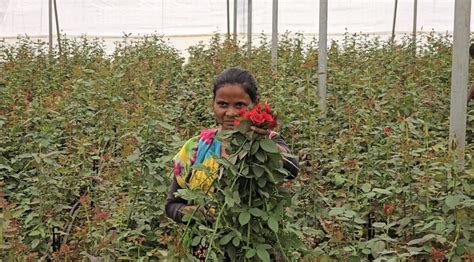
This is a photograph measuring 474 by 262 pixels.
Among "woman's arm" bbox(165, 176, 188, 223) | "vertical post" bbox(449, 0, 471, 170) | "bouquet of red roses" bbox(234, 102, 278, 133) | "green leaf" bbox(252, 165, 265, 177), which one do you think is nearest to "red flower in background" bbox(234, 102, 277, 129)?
"bouquet of red roses" bbox(234, 102, 278, 133)

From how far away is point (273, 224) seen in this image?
2107mm

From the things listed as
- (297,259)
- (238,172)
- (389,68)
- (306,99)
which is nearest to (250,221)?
(238,172)

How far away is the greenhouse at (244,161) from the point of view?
219 cm

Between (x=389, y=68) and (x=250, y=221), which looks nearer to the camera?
(x=250, y=221)

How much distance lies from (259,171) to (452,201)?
1018mm

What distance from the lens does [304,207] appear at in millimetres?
3557

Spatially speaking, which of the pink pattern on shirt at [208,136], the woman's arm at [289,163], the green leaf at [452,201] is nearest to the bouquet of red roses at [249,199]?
the woman's arm at [289,163]

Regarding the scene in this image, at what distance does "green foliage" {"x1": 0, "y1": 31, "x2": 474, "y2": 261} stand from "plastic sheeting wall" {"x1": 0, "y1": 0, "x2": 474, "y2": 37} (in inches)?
287

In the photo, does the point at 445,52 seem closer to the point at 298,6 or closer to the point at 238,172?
the point at 238,172

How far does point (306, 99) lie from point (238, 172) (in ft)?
9.35

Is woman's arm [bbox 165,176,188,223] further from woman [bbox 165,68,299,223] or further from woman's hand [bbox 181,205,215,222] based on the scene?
woman's hand [bbox 181,205,215,222]

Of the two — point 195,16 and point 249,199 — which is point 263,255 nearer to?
point 249,199

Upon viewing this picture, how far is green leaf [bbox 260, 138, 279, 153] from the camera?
2.06 meters

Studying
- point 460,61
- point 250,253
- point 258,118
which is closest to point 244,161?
point 258,118
